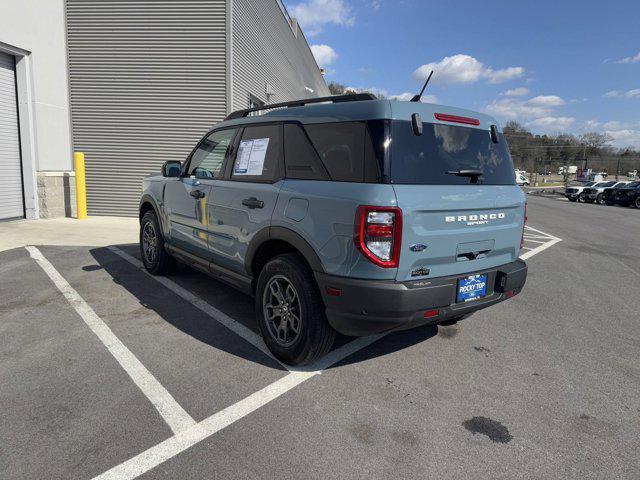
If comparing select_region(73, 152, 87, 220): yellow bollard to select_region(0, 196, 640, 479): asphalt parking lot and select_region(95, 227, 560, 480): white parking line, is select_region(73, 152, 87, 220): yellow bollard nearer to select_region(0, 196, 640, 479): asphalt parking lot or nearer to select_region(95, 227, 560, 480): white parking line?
select_region(0, 196, 640, 479): asphalt parking lot

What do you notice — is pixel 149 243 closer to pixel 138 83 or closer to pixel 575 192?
pixel 138 83

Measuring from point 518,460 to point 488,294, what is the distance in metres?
1.22

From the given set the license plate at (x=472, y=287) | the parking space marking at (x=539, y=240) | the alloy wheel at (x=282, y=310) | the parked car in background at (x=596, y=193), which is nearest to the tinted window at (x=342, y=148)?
the alloy wheel at (x=282, y=310)

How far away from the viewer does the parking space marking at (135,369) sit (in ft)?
8.74

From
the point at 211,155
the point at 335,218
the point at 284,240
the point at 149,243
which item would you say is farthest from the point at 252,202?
the point at 149,243

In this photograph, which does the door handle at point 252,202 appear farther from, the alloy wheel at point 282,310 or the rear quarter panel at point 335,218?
the alloy wheel at point 282,310

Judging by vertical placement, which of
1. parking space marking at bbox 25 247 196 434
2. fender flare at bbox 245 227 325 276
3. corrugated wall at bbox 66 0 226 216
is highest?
corrugated wall at bbox 66 0 226 216

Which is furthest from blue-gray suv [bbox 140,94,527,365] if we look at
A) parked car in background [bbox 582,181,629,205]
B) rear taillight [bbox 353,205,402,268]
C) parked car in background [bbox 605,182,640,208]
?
parked car in background [bbox 582,181,629,205]

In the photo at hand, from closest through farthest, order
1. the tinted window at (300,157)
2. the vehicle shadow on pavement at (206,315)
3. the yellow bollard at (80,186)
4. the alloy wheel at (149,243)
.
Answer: the tinted window at (300,157)
the vehicle shadow on pavement at (206,315)
the alloy wheel at (149,243)
the yellow bollard at (80,186)

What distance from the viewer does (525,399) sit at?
3.01 metres

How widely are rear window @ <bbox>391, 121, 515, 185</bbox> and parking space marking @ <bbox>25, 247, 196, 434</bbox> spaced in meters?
2.00

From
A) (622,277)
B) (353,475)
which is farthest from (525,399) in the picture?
(622,277)

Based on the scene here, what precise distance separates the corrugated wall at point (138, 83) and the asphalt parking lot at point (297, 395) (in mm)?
6626

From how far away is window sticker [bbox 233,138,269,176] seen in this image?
Answer: 372cm
